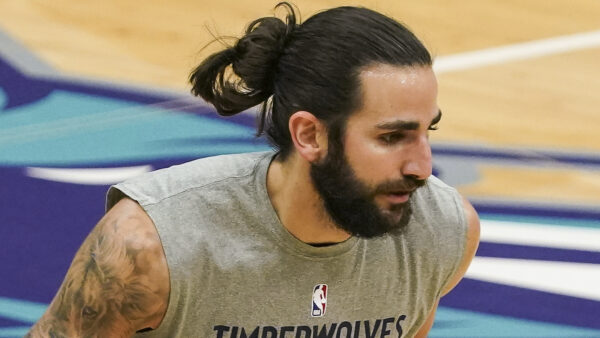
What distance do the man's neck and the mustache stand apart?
14cm

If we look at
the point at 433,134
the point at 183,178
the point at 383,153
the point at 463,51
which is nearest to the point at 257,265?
the point at 183,178

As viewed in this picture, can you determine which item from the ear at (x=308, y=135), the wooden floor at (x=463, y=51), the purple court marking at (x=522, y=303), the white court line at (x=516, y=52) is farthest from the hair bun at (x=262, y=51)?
the white court line at (x=516, y=52)

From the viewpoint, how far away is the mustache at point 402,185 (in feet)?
6.32

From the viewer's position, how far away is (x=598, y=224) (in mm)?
3873

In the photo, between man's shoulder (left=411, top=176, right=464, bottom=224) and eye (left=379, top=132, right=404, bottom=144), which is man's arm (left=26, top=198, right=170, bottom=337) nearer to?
eye (left=379, top=132, right=404, bottom=144)

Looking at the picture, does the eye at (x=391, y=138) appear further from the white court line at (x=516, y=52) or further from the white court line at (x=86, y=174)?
the white court line at (x=516, y=52)

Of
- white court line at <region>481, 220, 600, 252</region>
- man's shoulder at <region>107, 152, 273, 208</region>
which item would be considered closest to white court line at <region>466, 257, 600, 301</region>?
white court line at <region>481, 220, 600, 252</region>

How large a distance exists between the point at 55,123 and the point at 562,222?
1851mm

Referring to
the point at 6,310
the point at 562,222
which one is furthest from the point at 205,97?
the point at 562,222

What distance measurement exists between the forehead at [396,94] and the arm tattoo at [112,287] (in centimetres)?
44

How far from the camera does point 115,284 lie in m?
1.91

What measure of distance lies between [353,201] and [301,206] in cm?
11

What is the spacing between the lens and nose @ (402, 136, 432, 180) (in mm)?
1913

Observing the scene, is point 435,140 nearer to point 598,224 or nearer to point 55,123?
point 598,224
